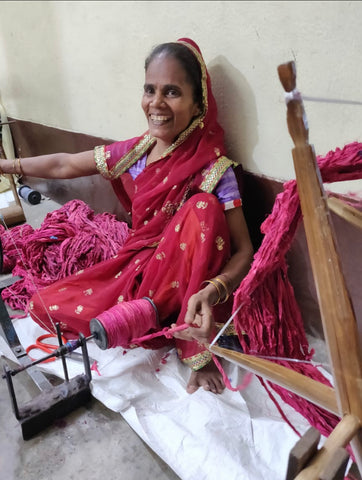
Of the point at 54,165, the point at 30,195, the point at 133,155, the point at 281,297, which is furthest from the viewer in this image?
the point at 30,195

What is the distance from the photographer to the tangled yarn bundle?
65.9 inches

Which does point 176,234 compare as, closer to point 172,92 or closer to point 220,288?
point 220,288

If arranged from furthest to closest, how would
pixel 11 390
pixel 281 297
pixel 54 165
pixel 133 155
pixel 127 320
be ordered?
pixel 54 165 < pixel 133 155 < pixel 127 320 < pixel 11 390 < pixel 281 297

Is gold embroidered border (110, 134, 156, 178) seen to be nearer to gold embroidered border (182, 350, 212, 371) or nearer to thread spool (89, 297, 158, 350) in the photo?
thread spool (89, 297, 158, 350)

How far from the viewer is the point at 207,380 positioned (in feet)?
3.82

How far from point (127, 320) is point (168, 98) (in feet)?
2.00

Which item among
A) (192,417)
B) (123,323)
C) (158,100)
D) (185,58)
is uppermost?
(185,58)

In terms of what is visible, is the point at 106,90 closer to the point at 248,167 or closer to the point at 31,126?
the point at 248,167

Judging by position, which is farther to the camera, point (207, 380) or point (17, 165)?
point (17, 165)

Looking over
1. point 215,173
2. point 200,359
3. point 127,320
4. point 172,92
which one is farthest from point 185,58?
point 200,359

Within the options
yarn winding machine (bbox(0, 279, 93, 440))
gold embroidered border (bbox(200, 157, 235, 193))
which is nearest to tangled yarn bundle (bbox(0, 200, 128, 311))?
yarn winding machine (bbox(0, 279, 93, 440))

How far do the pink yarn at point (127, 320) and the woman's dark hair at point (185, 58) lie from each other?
606 millimetres

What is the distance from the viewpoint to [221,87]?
1.22 metres

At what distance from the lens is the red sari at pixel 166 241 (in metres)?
1.14
